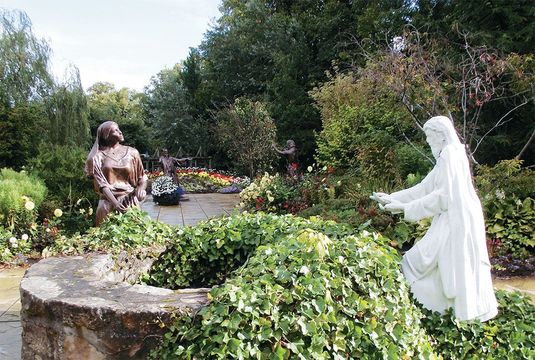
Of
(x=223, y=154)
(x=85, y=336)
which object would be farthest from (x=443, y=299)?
(x=223, y=154)

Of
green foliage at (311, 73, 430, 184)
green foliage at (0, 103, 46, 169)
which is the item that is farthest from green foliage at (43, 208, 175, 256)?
green foliage at (0, 103, 46, 169)

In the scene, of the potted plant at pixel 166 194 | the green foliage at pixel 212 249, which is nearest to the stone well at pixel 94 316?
the green foliage at pixel 212 249

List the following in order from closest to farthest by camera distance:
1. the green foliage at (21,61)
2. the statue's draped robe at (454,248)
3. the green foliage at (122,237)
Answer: the statue's draped robe at (454,248) < the green foliage at (122,237) < the green foliage at (21,61)

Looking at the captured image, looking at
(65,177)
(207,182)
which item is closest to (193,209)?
(65,177)

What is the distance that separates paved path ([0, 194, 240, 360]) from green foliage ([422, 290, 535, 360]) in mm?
3045

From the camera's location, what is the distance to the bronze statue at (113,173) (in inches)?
191

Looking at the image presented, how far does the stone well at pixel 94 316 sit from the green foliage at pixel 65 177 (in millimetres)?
5881

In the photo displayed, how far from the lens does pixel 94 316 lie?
257cm

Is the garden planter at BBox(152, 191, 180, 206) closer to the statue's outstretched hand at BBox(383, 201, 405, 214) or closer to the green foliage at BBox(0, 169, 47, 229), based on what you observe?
the green foliage at BBox(0, 169, 47, 229)

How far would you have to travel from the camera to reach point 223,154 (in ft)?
79.7

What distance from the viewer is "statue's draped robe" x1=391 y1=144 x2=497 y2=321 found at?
300 cm

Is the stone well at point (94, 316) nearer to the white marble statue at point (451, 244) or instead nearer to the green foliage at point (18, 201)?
the white marble statue at point (451, 244)

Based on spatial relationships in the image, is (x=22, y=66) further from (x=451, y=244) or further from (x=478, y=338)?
(x=478, y=338)

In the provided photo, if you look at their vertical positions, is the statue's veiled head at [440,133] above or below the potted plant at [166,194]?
above
